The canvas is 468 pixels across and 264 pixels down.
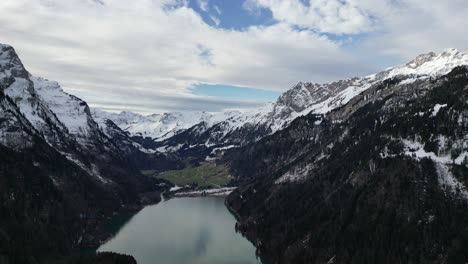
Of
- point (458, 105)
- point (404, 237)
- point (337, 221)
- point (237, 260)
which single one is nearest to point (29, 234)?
point (237, 260)

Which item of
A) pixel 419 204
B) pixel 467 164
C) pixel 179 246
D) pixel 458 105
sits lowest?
pixel 179 246

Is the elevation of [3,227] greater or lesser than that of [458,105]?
lesser

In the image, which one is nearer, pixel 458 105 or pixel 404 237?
pixel 404 237

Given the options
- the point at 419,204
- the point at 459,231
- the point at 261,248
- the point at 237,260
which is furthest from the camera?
the point at 261,248

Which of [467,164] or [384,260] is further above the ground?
[467,164]

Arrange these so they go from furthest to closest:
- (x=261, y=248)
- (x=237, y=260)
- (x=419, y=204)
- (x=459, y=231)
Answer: (x=261, y=248), (x=237, y=260), (x=419, y=204), (x=459, y=231)

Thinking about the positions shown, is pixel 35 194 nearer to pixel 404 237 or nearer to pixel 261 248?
pixel 261 248

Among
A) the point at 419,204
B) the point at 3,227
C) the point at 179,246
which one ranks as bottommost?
the point at 179,246

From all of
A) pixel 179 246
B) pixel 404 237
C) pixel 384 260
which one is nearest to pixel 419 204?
pixel 404 237

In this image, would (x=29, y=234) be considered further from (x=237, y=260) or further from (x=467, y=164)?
(x=467, y=164)
